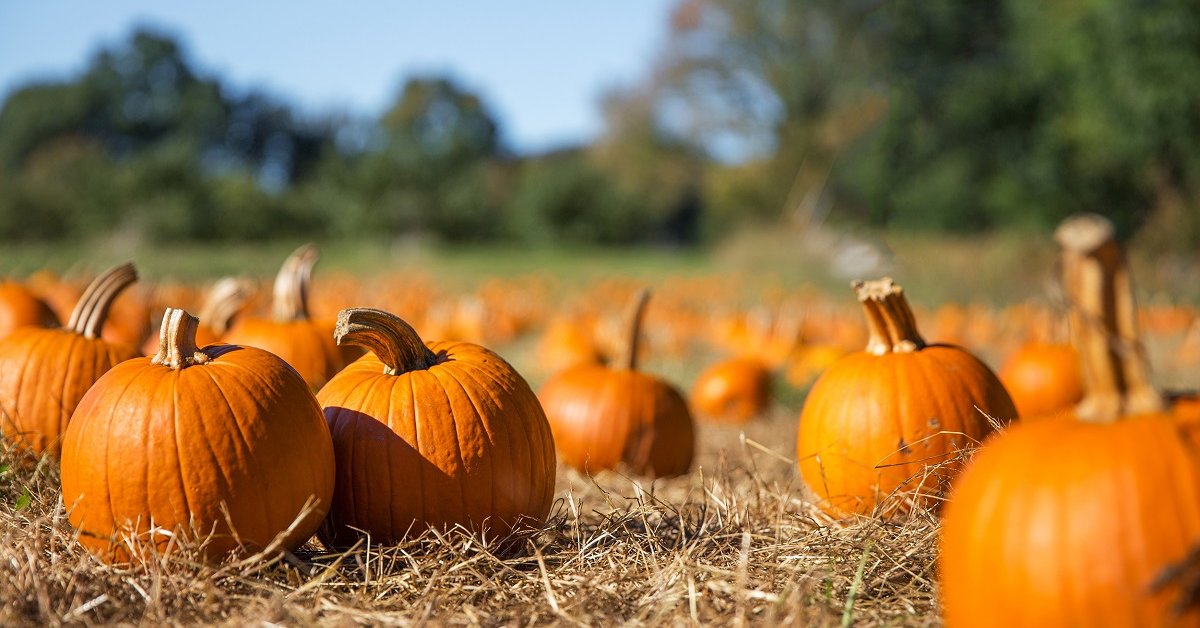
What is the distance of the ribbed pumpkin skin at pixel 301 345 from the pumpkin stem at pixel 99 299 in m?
0.72

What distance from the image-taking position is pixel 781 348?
27.3ft

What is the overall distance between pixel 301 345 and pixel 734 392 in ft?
10.9

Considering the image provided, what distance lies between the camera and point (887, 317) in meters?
3.19

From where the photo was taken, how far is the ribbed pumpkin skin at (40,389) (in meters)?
3.07

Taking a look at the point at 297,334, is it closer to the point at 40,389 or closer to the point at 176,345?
the point at 40,389

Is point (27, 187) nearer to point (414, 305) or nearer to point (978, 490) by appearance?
point (414, 305)

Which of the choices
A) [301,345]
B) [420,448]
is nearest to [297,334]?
[301,345]

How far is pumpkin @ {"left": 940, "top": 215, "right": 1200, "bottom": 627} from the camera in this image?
5.16 ft

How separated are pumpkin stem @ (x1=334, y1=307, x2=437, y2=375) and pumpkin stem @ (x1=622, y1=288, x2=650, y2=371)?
1751 mm

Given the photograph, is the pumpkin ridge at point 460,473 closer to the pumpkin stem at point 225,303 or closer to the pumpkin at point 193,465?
the pumpkin at point 193,465

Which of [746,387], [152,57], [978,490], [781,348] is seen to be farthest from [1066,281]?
[152,57]

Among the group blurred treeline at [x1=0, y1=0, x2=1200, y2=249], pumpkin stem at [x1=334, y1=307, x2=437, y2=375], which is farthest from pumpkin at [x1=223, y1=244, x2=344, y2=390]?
blurred treeline at [x1=0, y1=0, x2=1200, y2=249]

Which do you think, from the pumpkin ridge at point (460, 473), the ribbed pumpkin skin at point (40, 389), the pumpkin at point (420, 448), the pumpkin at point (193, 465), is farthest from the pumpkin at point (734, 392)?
the pumpkin at point (193, 465)

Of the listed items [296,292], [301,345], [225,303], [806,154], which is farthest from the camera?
[806,154]
